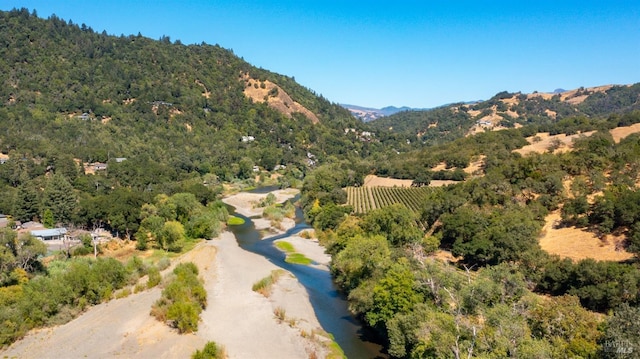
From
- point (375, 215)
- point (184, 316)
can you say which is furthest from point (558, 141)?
point (184, 316)

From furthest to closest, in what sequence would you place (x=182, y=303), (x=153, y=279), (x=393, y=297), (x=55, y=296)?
(x=153, y=279) < (x=55, y=296) < (x=182, y=303) < (x=393, y=297)

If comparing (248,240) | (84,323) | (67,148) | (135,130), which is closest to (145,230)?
(248,240)

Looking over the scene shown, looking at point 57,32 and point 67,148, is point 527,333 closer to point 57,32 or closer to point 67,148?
point 67,148

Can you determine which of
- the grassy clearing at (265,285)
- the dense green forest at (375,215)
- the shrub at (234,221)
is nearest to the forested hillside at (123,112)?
the dense green forest at (375,215)

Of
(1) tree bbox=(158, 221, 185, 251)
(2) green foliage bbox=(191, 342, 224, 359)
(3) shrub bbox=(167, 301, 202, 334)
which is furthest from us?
(1) tree bbox=(158, 221, 185, 251)

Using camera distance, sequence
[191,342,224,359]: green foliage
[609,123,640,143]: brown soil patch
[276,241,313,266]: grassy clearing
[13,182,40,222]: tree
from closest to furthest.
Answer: [191,342,224,359]: green foliage < [276,241,313,266]: grassy clearing < [13,182,40,222]: tree < [609,123,640,143]: brown soil patch

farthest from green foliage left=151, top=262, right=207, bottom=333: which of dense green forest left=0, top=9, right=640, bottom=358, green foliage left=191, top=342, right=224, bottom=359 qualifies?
green foliage left=191, top=342, right=224, bottom=359

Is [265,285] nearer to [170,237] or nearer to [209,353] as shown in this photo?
[209,353]

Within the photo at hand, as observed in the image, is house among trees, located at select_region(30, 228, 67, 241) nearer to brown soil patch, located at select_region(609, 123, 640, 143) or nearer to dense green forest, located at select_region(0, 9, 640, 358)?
dense green forest, located at select_region(0, 9, 640, 358)
